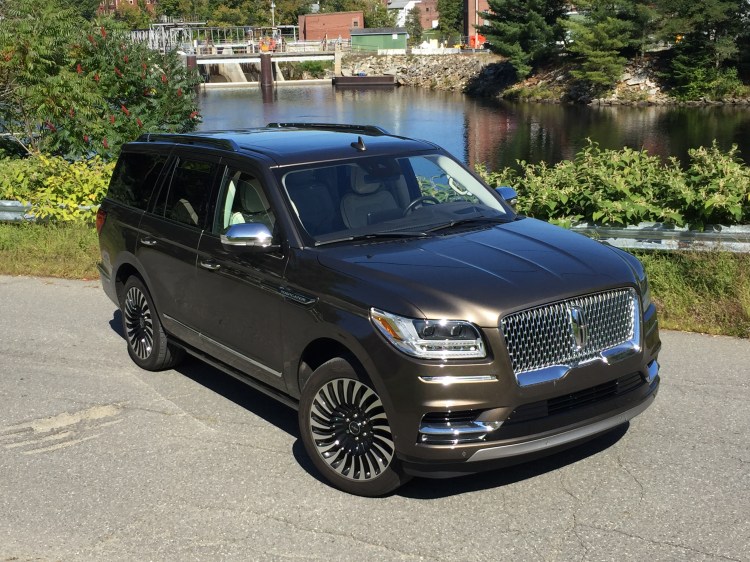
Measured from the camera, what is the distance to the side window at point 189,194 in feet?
20.9

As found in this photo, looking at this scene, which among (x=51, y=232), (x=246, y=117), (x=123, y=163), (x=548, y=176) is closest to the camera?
(x=123, y=163)

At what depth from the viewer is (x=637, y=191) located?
9.08 metres

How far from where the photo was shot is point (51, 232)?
12.2 metres

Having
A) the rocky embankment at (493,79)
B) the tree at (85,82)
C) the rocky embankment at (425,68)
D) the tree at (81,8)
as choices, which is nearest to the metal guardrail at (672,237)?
the tree at (85,82)

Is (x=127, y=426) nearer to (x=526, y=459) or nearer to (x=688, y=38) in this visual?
(x=526, y=459)

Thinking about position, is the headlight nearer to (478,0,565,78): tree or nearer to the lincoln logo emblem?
the lincoln logo emblem

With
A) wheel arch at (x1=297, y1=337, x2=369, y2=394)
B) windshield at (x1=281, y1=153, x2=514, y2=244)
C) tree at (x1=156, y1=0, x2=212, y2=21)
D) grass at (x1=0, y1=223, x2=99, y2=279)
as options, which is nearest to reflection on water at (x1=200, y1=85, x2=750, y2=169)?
grass at (x1=0, y1=223, x2=99, y2=279)

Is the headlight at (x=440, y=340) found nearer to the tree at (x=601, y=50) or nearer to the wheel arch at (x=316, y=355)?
the wheel arch at (x=316, y=355)

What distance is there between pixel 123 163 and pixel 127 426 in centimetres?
238

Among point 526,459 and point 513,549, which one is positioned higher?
point 526,459

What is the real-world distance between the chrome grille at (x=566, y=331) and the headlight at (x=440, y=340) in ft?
0.50

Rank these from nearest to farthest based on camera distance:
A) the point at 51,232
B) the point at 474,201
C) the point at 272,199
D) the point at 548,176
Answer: the point at 272,199
the point at 474,201
the point at 548,176
the point at 51,232

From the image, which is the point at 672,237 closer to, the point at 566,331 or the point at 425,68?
the point at 566,331

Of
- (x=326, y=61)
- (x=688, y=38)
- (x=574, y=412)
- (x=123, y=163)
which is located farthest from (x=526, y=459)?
(x=326, y=61)
